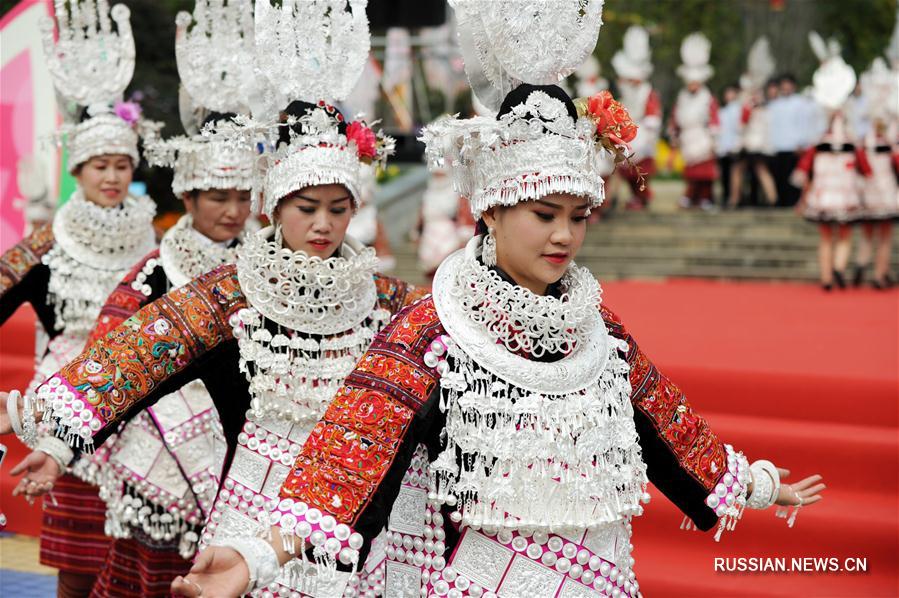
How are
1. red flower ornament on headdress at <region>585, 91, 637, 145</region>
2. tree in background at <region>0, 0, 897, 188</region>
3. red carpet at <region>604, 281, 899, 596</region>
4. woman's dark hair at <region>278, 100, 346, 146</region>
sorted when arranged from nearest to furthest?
red flower ornament on headdress at <region>585, 91, 637, 145</region>, woman's dark hair at <region>278, 100, 346, 146</region>, red carpet at <region>604, 281, 899, 596</region>, tree in background at <region>0, 0, 897, 188</region>

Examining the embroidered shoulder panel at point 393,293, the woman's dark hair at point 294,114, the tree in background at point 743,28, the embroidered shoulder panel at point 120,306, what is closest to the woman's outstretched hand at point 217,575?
the embroidered shoulder panel at point 393,293

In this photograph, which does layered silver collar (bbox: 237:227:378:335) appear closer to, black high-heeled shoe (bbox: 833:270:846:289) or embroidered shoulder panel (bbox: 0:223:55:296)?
embroidered shoulder panel (bbox: 0:223:55:296)

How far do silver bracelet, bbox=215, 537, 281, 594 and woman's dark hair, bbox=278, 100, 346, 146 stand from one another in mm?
1452

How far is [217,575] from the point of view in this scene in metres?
1.96

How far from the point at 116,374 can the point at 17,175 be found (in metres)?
5.50

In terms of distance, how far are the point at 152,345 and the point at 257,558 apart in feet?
3.14

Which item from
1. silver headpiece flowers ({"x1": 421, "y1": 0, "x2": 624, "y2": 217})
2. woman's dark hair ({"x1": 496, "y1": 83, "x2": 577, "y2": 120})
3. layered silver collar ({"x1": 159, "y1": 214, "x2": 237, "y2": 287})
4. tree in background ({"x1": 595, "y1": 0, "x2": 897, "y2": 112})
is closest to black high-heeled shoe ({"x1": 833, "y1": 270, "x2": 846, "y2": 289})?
layered silver collar ({"x1": 159, "y1": 214, "x2": 237, "y2": 287})

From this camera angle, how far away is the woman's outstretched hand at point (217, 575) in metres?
1.94

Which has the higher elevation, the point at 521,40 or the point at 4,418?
the point at 521,40

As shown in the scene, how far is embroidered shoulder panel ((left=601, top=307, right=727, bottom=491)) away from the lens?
261cm

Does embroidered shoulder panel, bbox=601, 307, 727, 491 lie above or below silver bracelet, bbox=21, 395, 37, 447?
above

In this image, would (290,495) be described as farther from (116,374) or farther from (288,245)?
(288,245)

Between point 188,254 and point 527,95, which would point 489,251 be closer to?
point 527,95

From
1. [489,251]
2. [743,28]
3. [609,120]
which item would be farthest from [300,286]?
[743,28]
